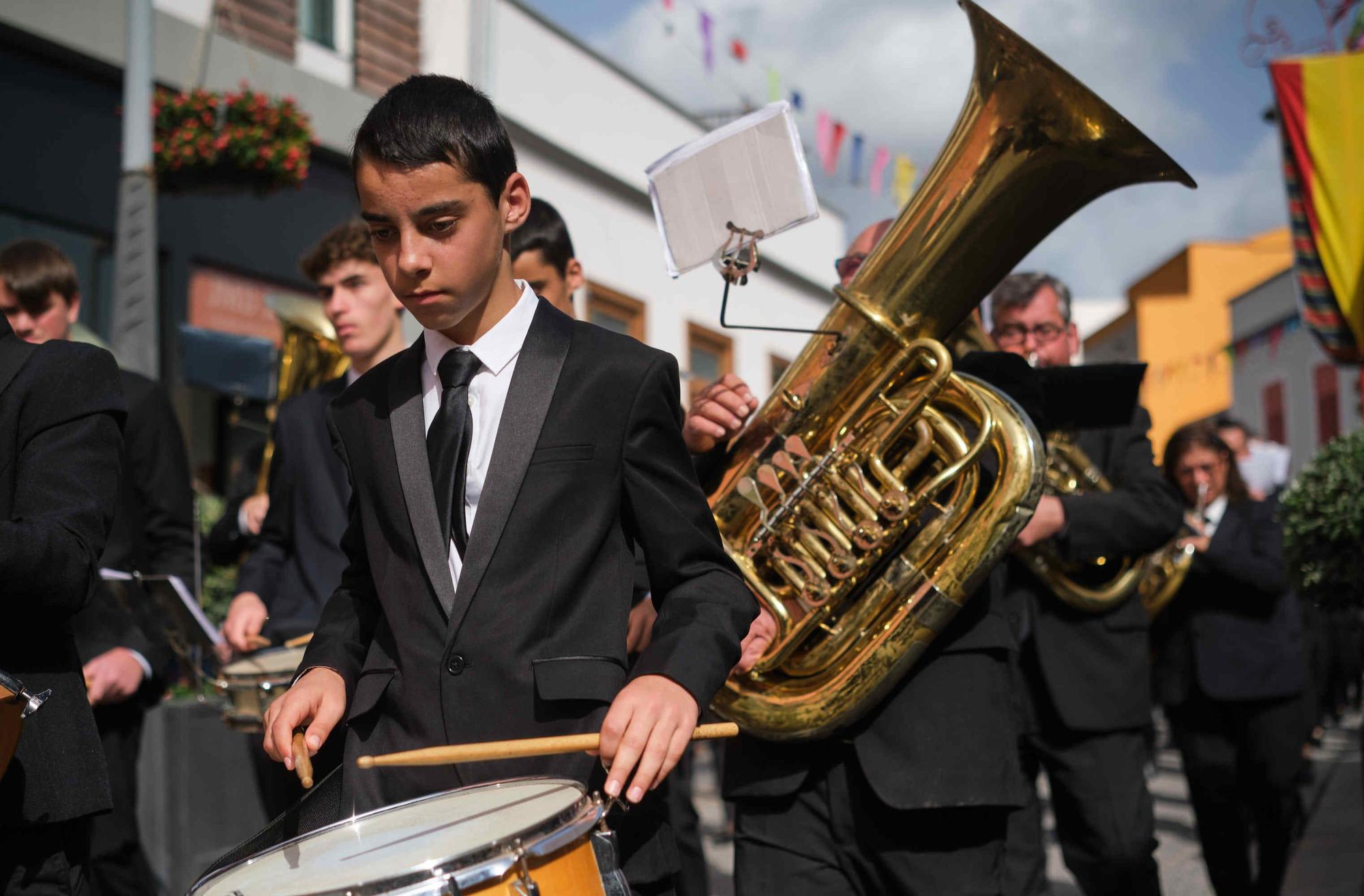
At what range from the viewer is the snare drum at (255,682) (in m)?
3.67

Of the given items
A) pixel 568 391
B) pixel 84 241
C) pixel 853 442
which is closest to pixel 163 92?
pixel 84 241

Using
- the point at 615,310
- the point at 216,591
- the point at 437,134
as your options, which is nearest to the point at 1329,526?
the point at 437,134

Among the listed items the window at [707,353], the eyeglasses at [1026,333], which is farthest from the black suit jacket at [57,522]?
the window at [707,353]

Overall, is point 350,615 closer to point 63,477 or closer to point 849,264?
point 63,477

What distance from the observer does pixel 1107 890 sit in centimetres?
411

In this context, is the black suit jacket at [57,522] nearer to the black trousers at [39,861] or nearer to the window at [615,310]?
the black trousers at [39,861]

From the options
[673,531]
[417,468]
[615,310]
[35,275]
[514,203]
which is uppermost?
[615,310]

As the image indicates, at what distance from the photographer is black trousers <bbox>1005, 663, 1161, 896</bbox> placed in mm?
4094

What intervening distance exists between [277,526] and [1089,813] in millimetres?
2441

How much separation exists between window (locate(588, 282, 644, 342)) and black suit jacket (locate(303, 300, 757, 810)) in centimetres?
1036

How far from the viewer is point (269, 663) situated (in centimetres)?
374

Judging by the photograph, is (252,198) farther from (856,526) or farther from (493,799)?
(493,799)

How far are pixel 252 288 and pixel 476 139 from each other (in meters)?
8.89

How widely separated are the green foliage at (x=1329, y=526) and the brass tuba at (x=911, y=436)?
5.81 feet
